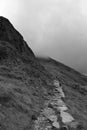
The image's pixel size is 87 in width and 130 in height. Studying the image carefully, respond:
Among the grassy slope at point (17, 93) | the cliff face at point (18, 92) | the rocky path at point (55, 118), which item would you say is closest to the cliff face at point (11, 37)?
the cliff face at point (18, 92)

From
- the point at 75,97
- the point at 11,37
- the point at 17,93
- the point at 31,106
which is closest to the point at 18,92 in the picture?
the point at 17,93

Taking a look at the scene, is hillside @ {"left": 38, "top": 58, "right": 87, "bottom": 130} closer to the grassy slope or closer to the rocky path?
the rocky path

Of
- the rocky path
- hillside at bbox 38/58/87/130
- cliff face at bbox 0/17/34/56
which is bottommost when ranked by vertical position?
the rocky path

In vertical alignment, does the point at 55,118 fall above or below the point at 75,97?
below

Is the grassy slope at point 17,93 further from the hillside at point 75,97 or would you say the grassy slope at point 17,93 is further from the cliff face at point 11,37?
the cliff face at point 11,37

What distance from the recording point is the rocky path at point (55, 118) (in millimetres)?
22656

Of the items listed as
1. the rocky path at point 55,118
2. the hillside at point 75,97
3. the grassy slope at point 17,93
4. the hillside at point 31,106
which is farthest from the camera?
the hillside at point 75,97

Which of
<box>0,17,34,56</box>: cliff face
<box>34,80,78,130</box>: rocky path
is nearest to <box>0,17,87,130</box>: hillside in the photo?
<box>34,80,78,130</box>: rocky path

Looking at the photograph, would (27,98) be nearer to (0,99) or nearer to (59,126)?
(0,99)

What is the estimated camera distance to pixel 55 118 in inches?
976

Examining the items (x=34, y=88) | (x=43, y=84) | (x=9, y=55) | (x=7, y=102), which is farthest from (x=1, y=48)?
(x=7, y=102)

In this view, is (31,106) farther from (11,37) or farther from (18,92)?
(11,37)

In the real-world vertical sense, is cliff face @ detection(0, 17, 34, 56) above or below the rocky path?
above

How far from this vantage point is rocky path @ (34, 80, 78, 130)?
22.7 meters
